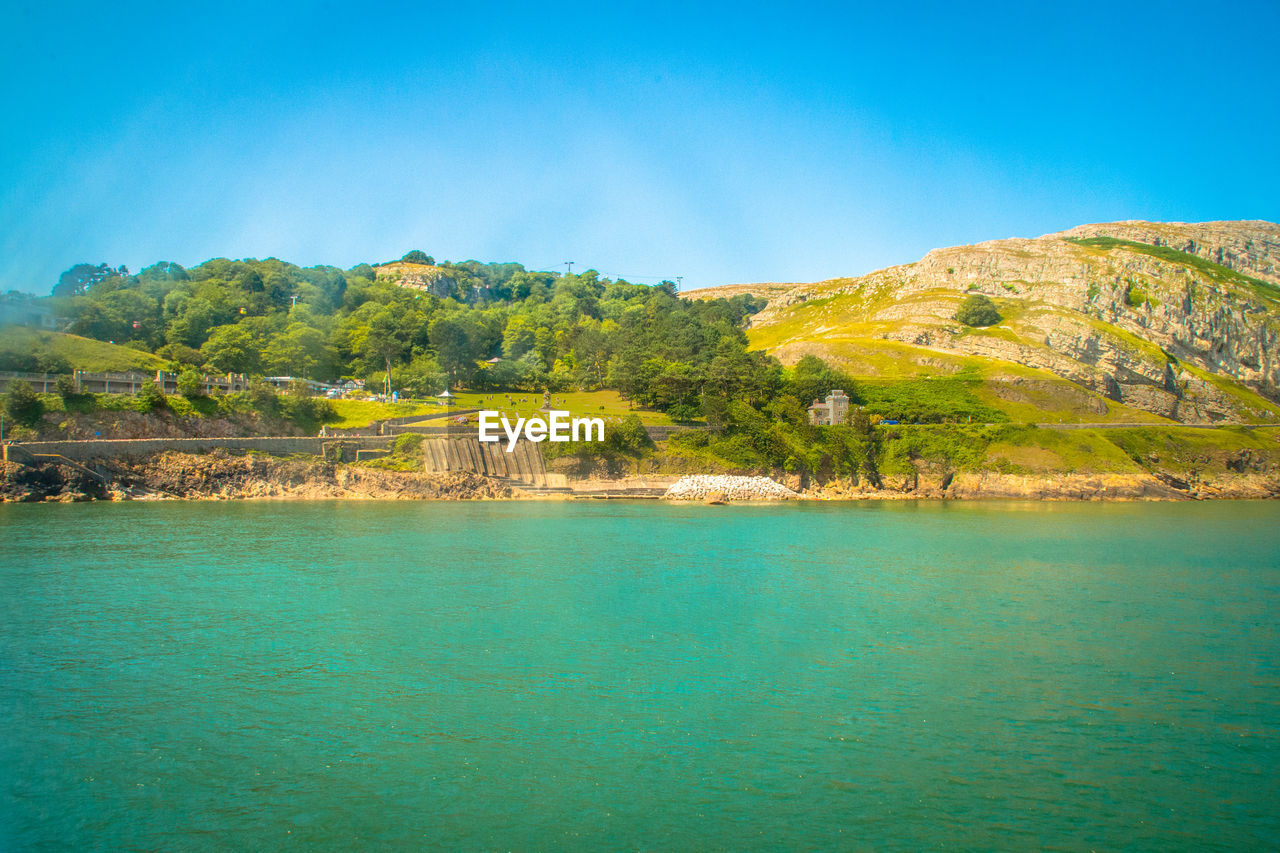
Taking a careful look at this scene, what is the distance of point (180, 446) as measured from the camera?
4294 centimetres

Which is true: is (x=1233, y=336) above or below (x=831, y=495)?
above

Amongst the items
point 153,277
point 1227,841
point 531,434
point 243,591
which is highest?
point 153,277

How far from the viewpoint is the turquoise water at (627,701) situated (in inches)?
351

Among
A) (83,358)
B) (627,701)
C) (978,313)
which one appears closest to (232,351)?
(83,358)

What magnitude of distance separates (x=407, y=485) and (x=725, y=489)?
19470 millimetres

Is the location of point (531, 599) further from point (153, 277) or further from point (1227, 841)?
point (153, 277)

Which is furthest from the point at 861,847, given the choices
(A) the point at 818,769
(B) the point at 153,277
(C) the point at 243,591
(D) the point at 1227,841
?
(B) the point at 153,277

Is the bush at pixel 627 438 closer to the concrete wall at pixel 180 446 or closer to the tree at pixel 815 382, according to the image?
the concrete wall at pixel 180 446

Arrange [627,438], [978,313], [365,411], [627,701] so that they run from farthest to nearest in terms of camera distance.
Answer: [978,313] → [365,411] → [627,438] → [627,701]

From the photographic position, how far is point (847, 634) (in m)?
16.6

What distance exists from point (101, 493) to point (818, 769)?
42.5 m

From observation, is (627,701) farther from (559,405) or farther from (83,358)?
(559,405)

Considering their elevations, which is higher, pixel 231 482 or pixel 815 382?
pixel 815 382

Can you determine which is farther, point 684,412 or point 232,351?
point 232,351
